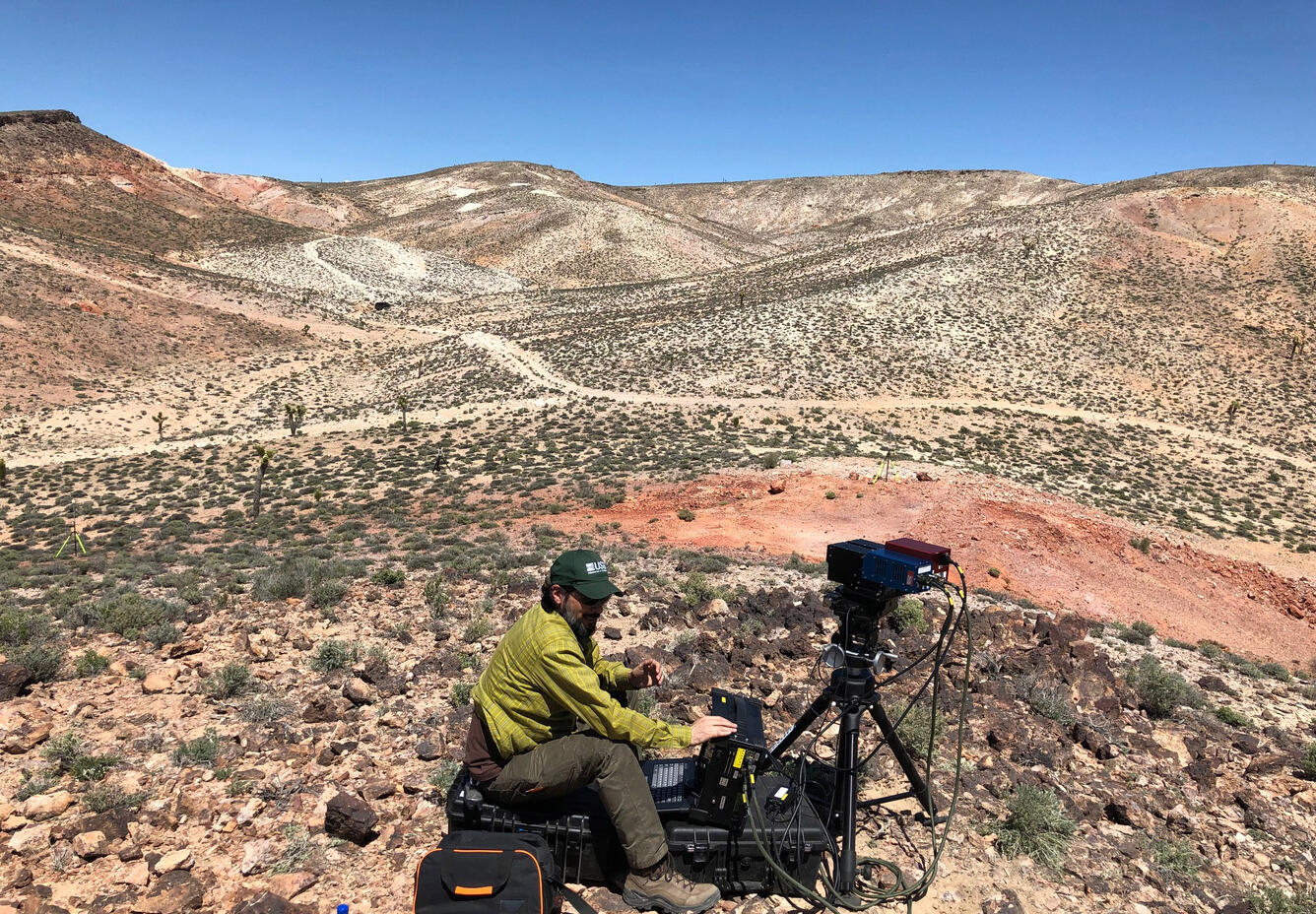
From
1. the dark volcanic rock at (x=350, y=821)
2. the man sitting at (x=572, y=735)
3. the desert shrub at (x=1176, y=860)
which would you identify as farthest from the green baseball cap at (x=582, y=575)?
the desert shrub at (x=1176, y=860)

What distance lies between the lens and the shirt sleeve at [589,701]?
3.97 meters

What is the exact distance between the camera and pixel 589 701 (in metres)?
4.02

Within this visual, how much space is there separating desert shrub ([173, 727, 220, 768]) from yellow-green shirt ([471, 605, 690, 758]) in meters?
2.88

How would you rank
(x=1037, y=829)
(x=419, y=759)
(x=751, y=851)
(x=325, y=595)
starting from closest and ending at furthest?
1. (x=751, y=851)
2. (x=1037, y=829)
3. (x=419, y=759)
4. (x=325, y=595)

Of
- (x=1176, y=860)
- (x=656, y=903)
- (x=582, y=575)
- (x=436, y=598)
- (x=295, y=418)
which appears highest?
(x=582, y=575)

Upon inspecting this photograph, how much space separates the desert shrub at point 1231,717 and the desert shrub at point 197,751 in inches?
384

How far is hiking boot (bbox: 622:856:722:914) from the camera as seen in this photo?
417cm

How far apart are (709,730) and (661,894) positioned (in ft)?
3.69

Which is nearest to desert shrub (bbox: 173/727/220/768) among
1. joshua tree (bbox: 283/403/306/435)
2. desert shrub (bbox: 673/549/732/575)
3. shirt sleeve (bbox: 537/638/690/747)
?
shirt sleeve (bbox: 537/638/690/747)

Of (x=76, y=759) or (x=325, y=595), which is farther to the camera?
(x=325, y=595)

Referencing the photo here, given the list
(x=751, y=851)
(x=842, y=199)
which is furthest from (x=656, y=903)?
(x=842, y=199)

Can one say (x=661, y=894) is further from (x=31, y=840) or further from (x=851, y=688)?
(x=31, y=840)

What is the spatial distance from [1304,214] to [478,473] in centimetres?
6841

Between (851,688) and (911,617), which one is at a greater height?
(851,688)
